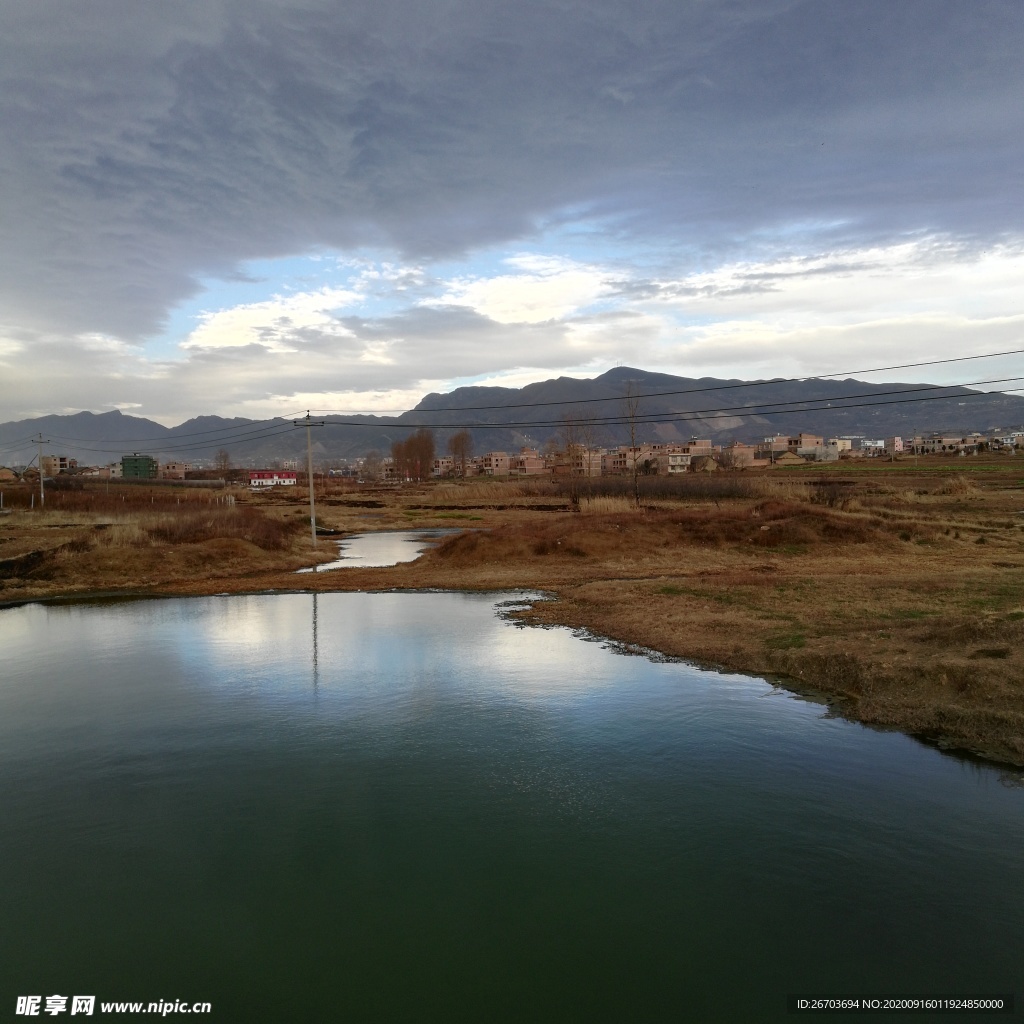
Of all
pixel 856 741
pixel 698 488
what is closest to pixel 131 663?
pixel 856 741

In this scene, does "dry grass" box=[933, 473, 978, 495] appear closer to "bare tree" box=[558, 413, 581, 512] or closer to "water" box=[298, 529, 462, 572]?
"bare tree" box=[558, 413, 581, 512]

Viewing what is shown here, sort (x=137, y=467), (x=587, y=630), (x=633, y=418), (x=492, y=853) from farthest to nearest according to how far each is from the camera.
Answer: (x=137, y=467) < (x=633, y=418) < (x=587, y=630) < (x=492, y=853)

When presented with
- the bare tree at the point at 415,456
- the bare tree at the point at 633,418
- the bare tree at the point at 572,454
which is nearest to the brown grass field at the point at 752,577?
the bare tree at the point at 633,418

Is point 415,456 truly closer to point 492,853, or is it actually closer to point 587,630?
point 587,630

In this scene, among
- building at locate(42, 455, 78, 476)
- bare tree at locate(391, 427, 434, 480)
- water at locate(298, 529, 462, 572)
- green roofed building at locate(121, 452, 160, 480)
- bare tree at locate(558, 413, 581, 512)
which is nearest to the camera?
water at locate(298, 529, 462, 572)

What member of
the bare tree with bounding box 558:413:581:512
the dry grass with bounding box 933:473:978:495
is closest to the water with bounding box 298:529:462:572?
the bare tree with bounding box 558:413:581:512

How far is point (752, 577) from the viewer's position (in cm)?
2527

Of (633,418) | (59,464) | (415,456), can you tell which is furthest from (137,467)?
(633,418)

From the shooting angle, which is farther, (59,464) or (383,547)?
(59,464)

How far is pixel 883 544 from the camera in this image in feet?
109

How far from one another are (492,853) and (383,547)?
3609 centimetres

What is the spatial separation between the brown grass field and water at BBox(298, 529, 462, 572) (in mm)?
1496

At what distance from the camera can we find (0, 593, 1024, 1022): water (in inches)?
262

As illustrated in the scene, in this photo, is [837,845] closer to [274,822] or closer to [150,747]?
[274,822]
